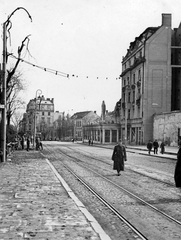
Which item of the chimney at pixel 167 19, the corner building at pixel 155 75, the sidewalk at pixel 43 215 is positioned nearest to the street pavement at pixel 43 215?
the sidewalk at pixel 43 215

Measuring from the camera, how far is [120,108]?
8388cm

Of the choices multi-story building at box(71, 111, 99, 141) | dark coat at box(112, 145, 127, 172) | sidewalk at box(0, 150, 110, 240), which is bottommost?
sidewalk at box(0, 150, 110, 240)

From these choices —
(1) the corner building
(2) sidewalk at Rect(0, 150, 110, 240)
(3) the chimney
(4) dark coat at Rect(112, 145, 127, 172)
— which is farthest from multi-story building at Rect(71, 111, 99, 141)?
(2) sidewalk at Rect(0, 150, 110, 240)

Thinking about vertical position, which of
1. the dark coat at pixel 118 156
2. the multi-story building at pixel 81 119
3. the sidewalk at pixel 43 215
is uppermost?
the multi-story building at pixel 81 119

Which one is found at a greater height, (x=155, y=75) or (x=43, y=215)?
(x=155, y=75)

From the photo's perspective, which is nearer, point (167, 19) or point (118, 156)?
point (118, 156)

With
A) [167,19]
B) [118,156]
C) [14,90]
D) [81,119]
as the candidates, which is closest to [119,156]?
[118,156]

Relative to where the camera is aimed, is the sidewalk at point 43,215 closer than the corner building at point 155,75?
Yes

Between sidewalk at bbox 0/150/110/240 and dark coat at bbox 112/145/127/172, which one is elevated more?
dark coat at bbox 112/145/127/172

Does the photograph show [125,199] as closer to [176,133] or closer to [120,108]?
[176,133]

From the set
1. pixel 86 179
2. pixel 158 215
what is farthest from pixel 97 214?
pixel 86 179

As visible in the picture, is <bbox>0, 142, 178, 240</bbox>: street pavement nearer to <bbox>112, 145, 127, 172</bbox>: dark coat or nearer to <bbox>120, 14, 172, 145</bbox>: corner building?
<bbox>112, 145, 127, 172</bbox>: dark coat

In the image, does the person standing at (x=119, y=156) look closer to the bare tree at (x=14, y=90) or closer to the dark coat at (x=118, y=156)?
the dark coat at (x=118, y=156)

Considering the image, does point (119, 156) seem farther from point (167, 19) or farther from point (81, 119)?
point (81, 119)
